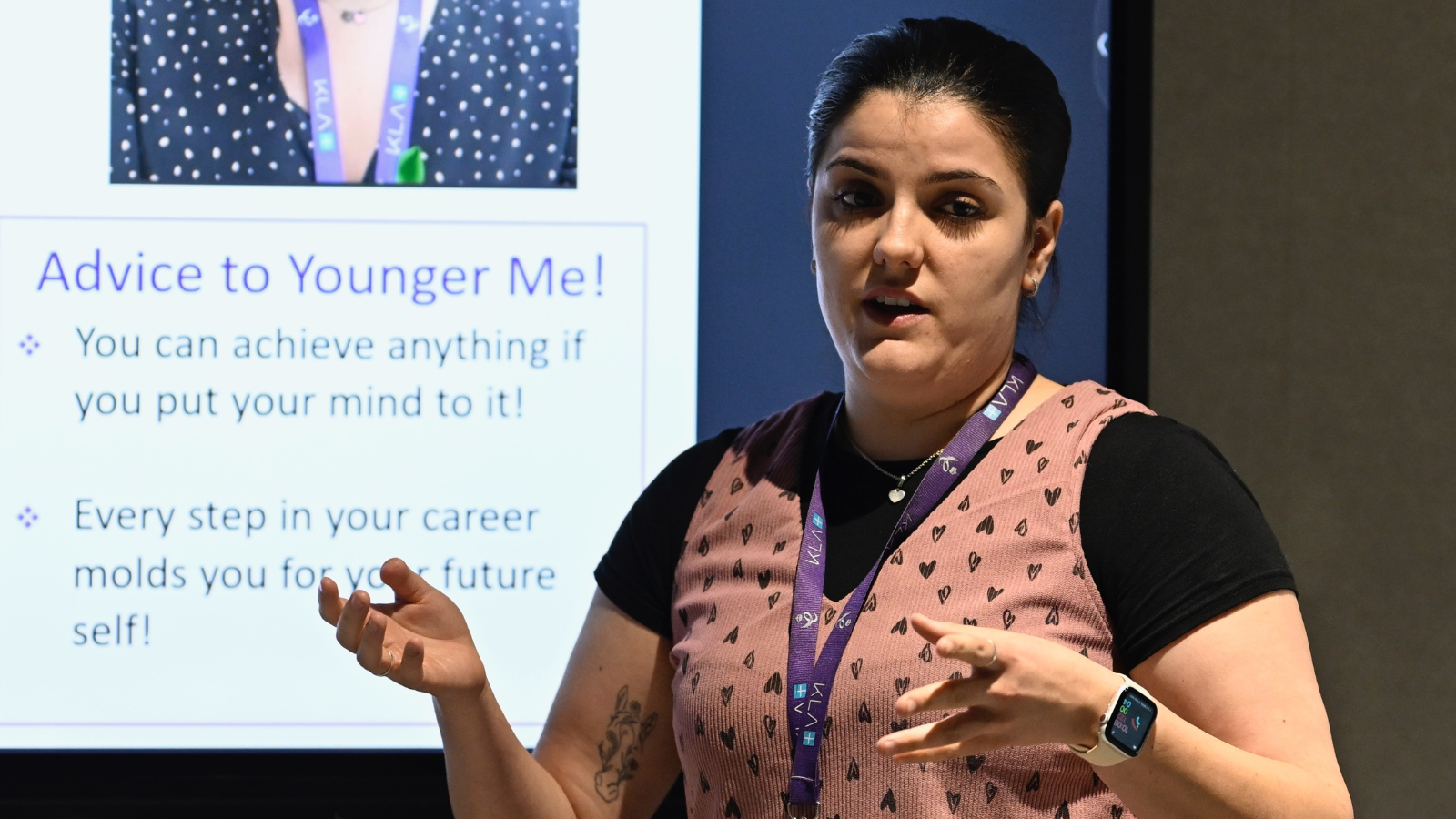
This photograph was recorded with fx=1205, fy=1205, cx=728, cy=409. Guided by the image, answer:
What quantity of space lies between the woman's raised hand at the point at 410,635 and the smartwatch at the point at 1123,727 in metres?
0.62

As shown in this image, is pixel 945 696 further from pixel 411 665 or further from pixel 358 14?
pixel 358 14

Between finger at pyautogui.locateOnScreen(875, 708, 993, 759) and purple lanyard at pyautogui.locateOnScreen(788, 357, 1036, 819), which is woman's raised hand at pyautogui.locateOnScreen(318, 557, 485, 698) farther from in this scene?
finger at pyautogui.locateOnScreen(875, 708, 993, 759)

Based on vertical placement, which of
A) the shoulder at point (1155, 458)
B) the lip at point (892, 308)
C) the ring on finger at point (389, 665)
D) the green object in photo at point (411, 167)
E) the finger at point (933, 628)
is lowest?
the ring on finger at point (389, 665)

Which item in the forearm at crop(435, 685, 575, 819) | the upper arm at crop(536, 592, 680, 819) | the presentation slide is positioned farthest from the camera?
the presentation slide

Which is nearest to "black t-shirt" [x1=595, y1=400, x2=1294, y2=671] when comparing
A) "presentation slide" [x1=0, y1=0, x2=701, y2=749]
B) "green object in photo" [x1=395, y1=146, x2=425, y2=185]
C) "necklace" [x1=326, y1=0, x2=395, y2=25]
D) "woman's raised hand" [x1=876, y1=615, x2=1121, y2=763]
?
"woman's raised hand" [x1=876, y1=615, x2=1121, y2=763]

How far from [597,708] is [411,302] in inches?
29.5

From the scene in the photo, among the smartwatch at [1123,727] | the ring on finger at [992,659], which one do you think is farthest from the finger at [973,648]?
the smartwatch at [1123,727]

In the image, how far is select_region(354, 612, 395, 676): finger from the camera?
1132mm

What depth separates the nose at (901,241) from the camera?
48.3 inches

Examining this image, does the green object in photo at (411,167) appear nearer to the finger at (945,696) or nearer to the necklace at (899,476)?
the necklace at (899,476)

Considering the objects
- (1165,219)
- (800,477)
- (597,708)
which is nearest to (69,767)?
(597,708)

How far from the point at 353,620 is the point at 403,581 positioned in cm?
10

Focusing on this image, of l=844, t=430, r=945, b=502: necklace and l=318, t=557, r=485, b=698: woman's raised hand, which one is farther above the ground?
l=844, t=430, r=945, b=502: necklace

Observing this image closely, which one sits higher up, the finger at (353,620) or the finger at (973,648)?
the finger at (973,648)
